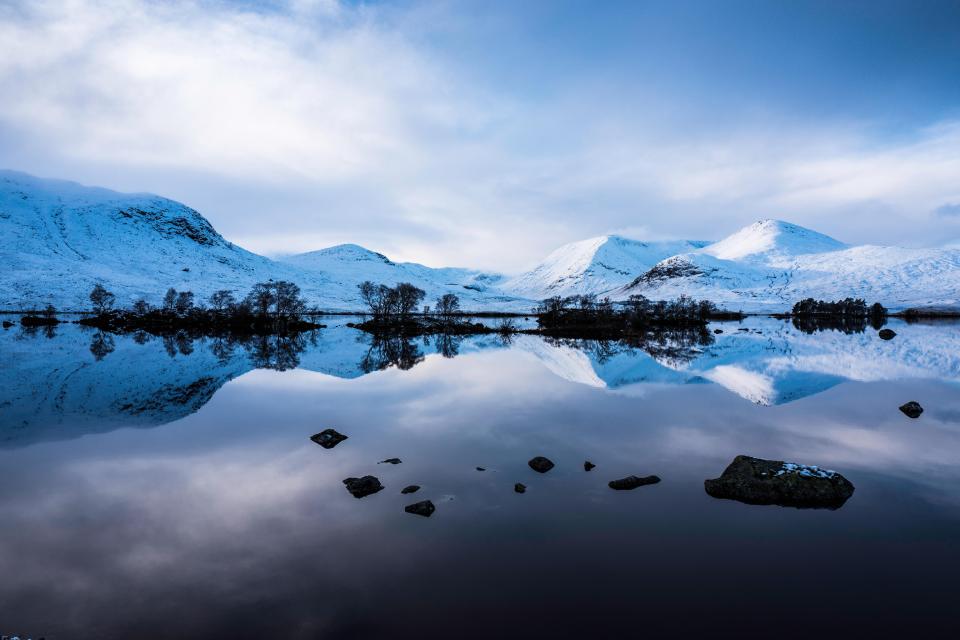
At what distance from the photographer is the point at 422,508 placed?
1443 cm

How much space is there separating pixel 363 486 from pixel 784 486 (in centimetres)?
1428

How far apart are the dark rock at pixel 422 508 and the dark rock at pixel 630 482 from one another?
257 inches

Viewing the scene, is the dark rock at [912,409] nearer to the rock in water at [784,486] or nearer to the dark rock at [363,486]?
the rock in water at [784,486]

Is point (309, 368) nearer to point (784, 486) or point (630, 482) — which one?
point (630, 482)

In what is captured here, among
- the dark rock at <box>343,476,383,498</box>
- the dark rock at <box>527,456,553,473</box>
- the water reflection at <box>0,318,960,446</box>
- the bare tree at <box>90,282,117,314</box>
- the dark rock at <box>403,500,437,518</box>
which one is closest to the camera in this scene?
the dark rock at <box>403,500,437,518</box>

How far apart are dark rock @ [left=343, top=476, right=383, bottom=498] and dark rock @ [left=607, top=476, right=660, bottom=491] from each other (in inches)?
330

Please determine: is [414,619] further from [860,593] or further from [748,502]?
[748,502]

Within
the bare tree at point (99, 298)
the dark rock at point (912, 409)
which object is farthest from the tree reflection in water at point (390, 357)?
the bare tree at point (99, 298)

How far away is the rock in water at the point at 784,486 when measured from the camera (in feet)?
49.5

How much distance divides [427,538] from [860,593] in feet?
34.2

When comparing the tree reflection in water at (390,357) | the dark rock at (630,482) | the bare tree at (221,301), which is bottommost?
the tree reflection in water at (390,357)

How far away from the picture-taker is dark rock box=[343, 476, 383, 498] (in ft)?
52.0

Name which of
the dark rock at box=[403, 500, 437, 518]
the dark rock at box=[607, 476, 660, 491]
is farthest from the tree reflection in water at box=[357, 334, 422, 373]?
the dark rock at box=[607, 476, 660, 491]

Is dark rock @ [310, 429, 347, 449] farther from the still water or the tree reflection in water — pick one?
the tree reflection in water
